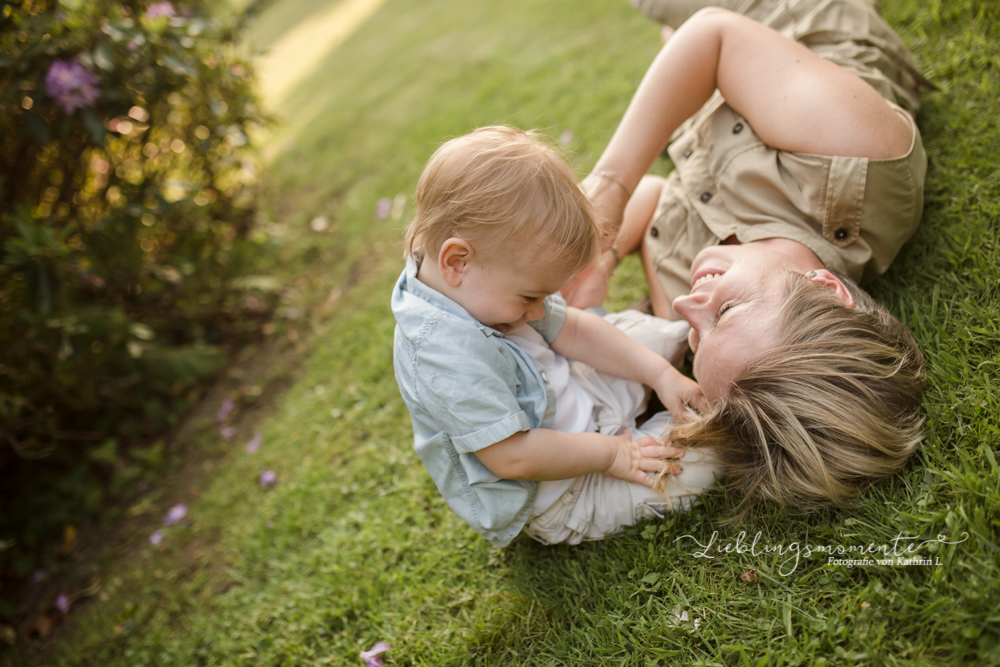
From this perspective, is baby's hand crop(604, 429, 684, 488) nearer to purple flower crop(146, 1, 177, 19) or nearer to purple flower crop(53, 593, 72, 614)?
purple flower crop(53, 593, 72, 614)

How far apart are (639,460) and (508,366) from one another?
512 mm

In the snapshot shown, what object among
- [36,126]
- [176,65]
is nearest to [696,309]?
[176,65]

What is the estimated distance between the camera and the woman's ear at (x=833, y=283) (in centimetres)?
168

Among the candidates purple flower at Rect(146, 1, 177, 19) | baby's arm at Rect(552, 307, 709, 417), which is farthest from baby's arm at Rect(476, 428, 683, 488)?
purple flower at Rect(146, 1, 177, 19)

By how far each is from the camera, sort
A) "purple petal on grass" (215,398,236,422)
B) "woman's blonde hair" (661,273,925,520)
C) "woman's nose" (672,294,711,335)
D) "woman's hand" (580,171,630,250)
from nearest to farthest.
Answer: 1. "woman's blonde hair" (661,273,925,520)
2. "woman's nose" (672,294,711,335)
3. "woman's hand" (580,171,630,250)
4. "purple petal on grass" (215,398,236,422)

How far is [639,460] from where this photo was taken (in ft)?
6.02

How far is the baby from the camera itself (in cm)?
158

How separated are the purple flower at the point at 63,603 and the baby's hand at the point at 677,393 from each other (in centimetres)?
285

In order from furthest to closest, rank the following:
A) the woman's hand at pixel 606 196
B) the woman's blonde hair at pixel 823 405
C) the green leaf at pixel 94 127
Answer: the green leaf at pixel 94 127
the woman's hand at pixel 606 196
the woman's blonde hair at pixel 823 405

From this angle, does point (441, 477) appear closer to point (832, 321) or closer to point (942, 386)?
point (832, 321)

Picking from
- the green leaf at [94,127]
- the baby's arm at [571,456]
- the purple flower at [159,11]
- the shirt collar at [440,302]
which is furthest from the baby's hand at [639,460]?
the purple flower at [159,11]

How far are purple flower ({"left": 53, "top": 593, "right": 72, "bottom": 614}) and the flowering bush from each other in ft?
1.18

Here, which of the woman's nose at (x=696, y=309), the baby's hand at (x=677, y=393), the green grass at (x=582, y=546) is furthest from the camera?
the baby's hand at (x=677, y=393)

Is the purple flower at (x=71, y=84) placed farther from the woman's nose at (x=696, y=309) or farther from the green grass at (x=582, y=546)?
the woman's nose at (x=696, y=309)
